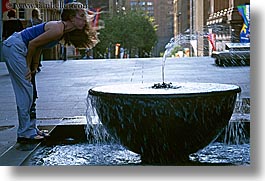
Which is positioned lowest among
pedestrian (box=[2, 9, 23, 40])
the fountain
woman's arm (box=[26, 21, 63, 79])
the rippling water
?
the rippling water

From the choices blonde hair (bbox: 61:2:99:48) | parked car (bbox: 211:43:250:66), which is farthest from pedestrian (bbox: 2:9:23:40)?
parked car (bbox: 211:43:250:66)

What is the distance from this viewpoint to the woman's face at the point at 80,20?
4559 mm

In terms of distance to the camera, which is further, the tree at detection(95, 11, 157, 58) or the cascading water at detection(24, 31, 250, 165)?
the tree at detection(95, 11, 157, 58)

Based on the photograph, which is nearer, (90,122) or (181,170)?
(181,170)

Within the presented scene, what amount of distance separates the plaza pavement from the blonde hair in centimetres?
69

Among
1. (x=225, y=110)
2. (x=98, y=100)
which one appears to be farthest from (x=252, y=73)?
(x=98, y=100)

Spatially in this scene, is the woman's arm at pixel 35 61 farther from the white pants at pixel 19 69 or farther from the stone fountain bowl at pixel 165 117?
the stone fountain bowl at pixel 165 117

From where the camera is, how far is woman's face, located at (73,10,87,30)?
4.56m

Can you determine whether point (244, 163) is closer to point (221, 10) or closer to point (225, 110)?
point (225, 110)

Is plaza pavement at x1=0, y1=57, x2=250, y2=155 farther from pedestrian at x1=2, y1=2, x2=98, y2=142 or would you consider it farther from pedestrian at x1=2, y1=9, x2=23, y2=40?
pedestrian at x1=2, y1=2, x2=98, y2=142

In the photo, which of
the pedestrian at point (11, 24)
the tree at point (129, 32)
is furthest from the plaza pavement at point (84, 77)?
the pedestrian at point (11, 24)

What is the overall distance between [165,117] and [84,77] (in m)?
2.39

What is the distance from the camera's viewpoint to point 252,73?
412cm

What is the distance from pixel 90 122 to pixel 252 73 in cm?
151
